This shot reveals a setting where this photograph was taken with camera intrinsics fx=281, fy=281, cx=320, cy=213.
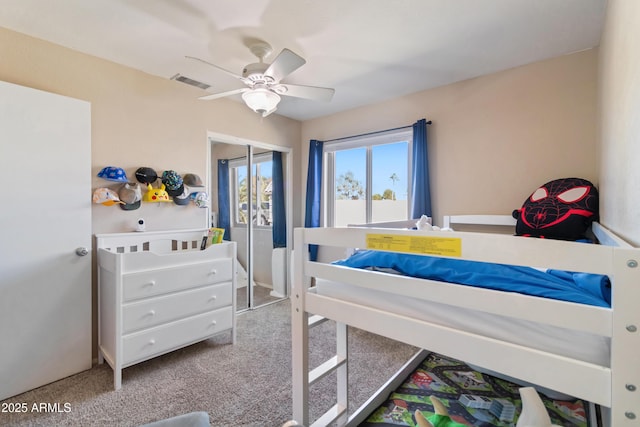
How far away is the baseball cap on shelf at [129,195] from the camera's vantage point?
2.34 metres

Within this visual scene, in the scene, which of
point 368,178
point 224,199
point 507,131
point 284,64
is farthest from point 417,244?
point 224,199

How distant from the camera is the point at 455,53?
2.24m

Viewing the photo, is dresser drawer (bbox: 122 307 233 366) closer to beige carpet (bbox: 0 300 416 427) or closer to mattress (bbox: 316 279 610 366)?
beige carpet (bbox: 0 300 416 427)

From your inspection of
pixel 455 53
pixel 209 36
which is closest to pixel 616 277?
pixel 455 53

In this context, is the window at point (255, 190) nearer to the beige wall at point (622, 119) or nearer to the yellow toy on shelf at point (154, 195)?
the yellow toy on shelf at point (154, 195)

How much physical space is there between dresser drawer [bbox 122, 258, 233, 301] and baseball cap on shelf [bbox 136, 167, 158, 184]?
85 centimetres

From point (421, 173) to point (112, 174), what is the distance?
2772 millimetres

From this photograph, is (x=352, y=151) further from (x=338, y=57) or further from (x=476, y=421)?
(x=476, y=421)

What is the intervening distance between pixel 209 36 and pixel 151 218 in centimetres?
161

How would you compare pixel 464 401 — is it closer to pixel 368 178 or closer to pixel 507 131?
pixel 507 131

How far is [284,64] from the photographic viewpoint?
1.77 meters

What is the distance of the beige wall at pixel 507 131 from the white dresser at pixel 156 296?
2.25 m

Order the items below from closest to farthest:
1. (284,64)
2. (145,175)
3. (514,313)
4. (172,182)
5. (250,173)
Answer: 1. (514,313)
2. (284,64)
3. (145,175)
4. (172,182)
5. (250,173)

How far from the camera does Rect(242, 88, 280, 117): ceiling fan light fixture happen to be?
2.03 metres
